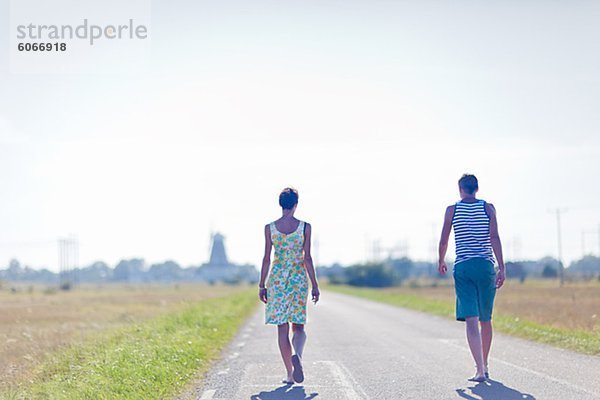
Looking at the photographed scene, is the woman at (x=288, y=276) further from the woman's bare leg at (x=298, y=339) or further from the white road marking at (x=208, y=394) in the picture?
the white road marking at (x=208, y=394)

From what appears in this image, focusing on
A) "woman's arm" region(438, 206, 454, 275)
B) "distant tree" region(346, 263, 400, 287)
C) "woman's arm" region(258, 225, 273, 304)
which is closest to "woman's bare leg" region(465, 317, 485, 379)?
"woman's arm" region(438, 206, 454, 275)

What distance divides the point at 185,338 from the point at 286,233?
19.5 feet

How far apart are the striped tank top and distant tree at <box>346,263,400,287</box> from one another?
4190 inches

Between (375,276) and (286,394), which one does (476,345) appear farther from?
(375,276)

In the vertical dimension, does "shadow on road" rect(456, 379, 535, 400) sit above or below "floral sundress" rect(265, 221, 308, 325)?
below

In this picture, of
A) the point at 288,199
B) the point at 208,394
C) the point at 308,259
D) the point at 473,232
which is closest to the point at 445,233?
the point at 473,232

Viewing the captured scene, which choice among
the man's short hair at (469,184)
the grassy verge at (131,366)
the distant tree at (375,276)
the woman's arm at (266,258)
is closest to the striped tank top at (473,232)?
the man's short hair at (469,184)

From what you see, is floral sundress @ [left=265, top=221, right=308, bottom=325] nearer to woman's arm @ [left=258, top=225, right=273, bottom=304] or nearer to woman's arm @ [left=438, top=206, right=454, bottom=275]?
woman's arm @ [left=258, top=225, right=273, bottom=304]

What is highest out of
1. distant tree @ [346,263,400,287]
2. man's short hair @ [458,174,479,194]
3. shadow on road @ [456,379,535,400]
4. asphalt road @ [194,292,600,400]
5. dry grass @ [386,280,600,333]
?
man's short hair @ [458,174,479,194]

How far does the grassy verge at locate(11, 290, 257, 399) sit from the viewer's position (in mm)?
8414

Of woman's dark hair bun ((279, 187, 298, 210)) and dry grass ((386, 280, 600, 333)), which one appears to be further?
dry grass ((386, 280, 600, 333))

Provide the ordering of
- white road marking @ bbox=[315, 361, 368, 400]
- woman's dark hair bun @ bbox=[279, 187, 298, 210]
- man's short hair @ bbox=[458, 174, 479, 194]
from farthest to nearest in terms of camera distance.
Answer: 1. man's short hair @ bbox=[458, 174, 479, 194]
2. woman's dark hair bun @ bbox=[279, 187, 298, 210]
3. white road marking @ bbox=[315, 361, 368, 400]

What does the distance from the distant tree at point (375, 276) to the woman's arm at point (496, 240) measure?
10645cm

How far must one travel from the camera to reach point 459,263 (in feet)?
30.8
